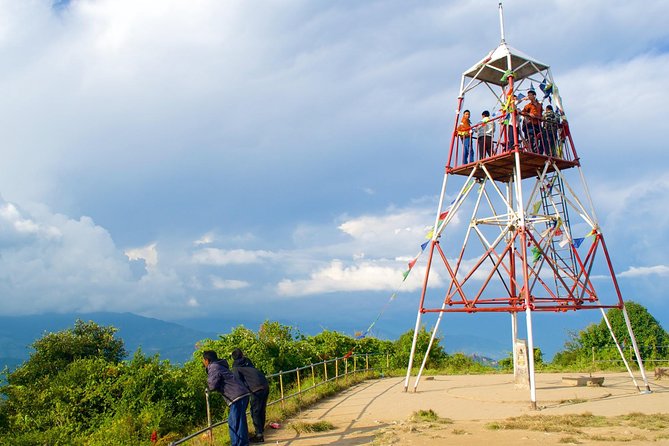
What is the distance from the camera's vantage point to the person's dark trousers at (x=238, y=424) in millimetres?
10547

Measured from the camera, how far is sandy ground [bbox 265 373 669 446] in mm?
11633

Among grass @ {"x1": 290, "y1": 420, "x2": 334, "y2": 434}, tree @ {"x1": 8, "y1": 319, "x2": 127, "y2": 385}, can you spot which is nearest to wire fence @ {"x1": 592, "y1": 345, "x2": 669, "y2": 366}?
grass @ {"x1": 290, "y1": 420, "x2": 334, "y2": 434}

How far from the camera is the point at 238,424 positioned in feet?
34.7

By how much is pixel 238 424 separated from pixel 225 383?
2.45ft

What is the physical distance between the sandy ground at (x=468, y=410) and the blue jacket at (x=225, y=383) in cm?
192

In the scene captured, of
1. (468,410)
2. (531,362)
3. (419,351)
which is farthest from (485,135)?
(419,351)

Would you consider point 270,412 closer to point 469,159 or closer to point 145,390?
point 145,390

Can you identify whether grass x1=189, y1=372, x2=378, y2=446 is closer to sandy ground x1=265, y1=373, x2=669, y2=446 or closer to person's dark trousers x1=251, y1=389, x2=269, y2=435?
sandy ground x1=265, y1=373, x2=669, y2=446

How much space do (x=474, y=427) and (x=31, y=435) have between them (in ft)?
40.9

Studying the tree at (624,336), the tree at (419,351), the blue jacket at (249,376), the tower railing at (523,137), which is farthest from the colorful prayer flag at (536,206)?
the tree at (624,336)

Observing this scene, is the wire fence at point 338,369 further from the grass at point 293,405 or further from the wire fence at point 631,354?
the wire fence at point 631,354

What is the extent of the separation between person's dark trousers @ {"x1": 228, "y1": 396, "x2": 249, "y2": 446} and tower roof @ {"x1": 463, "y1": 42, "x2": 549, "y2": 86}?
13.0 meters

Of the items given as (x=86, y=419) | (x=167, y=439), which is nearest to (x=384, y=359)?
(x=86, y=419)

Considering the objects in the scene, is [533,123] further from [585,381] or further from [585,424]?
[585,424]
